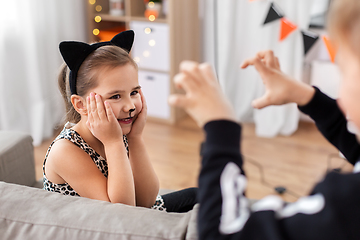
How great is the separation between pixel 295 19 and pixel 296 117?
678mm

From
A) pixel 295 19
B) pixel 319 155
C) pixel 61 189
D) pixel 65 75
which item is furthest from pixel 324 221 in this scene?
pixel 295 19

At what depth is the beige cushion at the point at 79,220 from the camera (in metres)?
0.67

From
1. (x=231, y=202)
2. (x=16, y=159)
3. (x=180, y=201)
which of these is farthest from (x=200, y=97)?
(x=16, y=159)

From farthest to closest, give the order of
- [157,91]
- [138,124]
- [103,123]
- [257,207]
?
[157,91] < [138,124] < [103,123] < [257,207]

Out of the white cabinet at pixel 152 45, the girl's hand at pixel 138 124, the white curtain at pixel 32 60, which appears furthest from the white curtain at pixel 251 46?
the girl's hand at pixel 138 124

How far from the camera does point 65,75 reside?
3.88 ft

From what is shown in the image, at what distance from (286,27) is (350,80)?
2143 millimetres

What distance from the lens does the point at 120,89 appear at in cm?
106

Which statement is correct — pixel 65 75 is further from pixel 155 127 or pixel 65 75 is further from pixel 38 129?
pixel 155 127

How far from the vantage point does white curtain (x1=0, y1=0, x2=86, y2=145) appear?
2389 mm

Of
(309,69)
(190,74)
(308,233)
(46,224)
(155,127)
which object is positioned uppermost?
(190,74)

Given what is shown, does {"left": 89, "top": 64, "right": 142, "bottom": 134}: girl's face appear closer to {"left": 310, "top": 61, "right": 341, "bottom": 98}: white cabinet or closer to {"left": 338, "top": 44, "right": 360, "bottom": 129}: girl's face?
{"left": 338, "top": 44, "right": 360, "bottom": 129}: girl's face

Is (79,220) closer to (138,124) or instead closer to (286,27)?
(138,124)

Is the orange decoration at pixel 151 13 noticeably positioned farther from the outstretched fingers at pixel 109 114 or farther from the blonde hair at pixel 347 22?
the blonde hair at pixel 347 22
